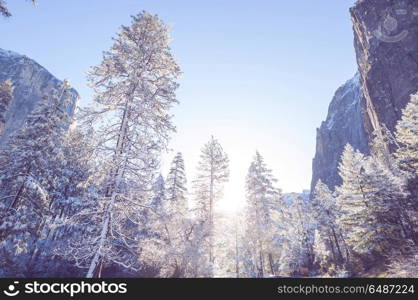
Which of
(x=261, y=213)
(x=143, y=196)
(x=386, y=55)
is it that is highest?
(x=386, y=55)

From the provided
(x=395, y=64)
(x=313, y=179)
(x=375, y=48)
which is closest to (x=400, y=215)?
(x=395, y=64)

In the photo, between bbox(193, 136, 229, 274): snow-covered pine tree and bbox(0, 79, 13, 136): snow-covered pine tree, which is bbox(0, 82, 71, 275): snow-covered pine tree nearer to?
bbox(0, 79, 13, 136): snow-covered pine tree

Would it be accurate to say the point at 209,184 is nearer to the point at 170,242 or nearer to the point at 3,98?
the point at 170,242

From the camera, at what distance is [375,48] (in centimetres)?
4684

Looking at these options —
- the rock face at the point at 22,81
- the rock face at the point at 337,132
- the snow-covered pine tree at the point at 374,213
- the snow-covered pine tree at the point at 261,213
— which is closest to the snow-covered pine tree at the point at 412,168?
the snow-covered pine tree at the point at 374,213

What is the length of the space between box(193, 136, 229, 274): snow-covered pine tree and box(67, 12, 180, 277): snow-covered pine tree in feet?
26.5

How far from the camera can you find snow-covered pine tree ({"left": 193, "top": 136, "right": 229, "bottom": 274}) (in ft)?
54.5

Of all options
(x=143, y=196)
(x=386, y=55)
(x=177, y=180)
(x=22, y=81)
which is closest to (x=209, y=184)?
(x=177, y=180)

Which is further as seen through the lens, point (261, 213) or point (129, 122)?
point (261, 213)

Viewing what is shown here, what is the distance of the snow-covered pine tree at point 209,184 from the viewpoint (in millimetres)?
16609

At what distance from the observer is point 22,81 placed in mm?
83500

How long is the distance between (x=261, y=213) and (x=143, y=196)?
1954 centimetres

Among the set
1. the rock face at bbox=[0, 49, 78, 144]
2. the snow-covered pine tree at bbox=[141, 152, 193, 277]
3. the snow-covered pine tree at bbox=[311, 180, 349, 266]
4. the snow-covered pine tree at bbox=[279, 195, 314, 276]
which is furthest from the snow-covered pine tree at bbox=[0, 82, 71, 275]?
the rock face at bbox=[0, 49, 78, 144]

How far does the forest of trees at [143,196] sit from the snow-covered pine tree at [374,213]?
0.28 feet
